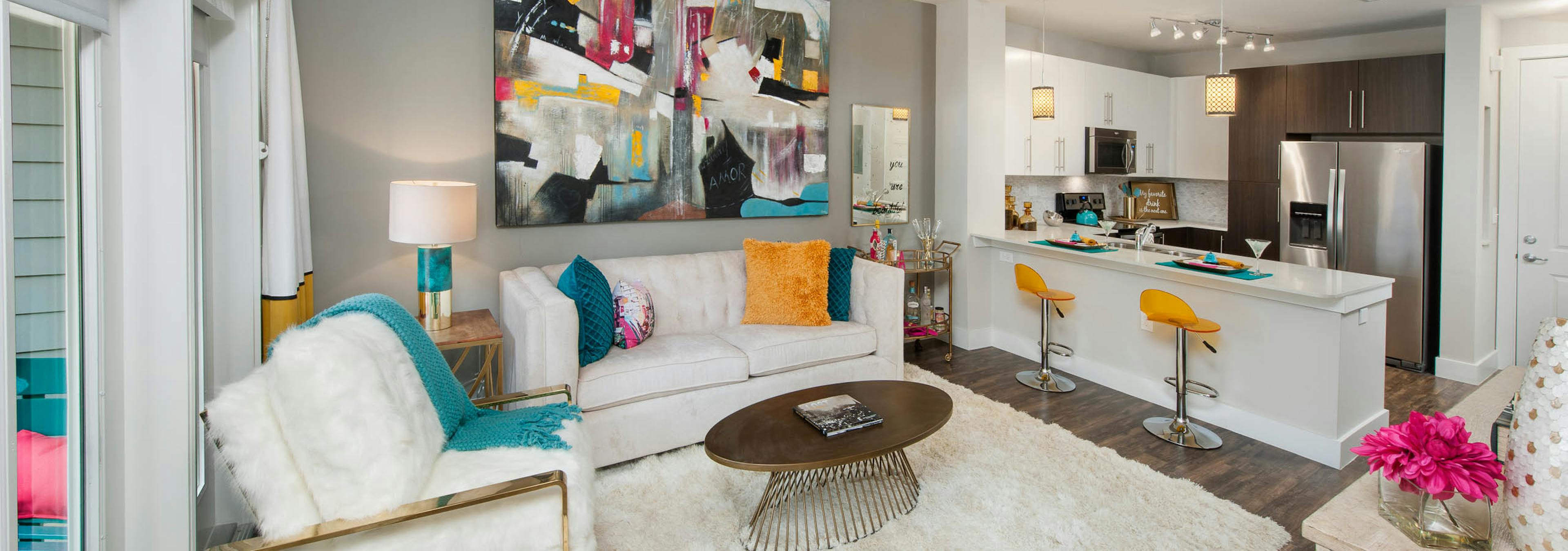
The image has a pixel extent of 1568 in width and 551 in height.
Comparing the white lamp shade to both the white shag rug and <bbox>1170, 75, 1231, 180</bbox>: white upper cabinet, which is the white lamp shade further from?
<bbox>1170, 75, 1231, 180</bbox>: white upper cabinet

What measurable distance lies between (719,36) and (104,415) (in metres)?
3.14

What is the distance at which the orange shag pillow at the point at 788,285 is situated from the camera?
369 cm

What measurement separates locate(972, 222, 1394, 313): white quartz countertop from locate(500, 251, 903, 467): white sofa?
49.6 inches

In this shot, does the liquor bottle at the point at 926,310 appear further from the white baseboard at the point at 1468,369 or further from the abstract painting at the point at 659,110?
the white baseboard at the point at 1468,369

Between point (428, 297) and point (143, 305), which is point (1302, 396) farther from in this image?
point (143, 305)

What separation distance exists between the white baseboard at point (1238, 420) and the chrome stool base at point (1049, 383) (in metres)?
0.15

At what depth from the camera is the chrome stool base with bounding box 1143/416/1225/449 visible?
3.25 meters

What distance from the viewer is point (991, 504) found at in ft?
8.70

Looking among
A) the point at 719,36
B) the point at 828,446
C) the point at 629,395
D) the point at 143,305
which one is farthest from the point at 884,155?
the point at 143,305

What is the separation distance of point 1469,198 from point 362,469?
5652 mm

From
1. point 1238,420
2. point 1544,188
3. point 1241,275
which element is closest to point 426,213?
point 1241,275

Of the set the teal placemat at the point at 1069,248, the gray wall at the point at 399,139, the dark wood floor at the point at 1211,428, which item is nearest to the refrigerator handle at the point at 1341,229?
the dark wood floor at the point at 1211,428

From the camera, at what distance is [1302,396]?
3186 millimetres

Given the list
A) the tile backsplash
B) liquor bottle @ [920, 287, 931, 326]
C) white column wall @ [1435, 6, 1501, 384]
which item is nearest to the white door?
white column wall @ [1435, 6, 1501, 384]
